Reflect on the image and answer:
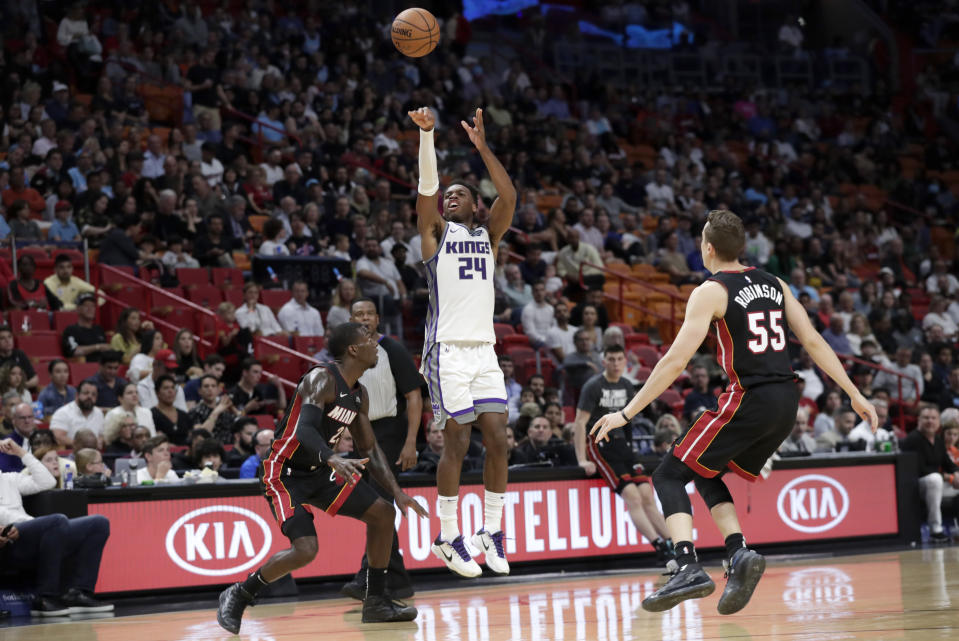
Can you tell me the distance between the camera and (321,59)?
20.6 metres

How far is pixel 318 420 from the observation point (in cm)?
758

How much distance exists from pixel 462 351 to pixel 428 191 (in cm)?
103

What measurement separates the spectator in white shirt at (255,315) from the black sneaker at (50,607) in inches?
209

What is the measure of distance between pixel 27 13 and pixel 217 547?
11542 mm

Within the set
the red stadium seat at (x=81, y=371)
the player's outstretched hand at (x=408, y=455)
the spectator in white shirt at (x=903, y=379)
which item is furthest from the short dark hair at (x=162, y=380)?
the spectator in white shirt at (x=903, y=379)

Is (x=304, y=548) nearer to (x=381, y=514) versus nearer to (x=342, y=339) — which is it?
(x=381, y=514)

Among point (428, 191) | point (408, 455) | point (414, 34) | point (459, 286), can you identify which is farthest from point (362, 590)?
point (414, 34)

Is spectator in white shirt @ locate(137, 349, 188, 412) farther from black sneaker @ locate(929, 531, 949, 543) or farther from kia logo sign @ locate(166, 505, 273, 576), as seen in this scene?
black sneaker @ locate(929, 531, 949, 543)

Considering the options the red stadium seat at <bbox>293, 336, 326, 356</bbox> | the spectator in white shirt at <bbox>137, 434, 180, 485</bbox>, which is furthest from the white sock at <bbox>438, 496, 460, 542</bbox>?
the red stadium seat at <bbox>293, 336, 326, 356</bbox>

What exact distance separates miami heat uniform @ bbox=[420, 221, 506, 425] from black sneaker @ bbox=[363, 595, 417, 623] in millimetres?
1179

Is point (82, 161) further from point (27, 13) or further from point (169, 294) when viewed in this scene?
point (27, 13)

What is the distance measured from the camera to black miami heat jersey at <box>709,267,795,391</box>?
6387 millimetres

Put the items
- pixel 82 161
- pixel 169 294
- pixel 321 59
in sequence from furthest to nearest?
pixel 321 59
pixel 82 161
pixel 169 294

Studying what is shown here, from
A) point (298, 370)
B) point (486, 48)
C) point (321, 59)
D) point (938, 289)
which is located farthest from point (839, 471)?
point (486, 48)
